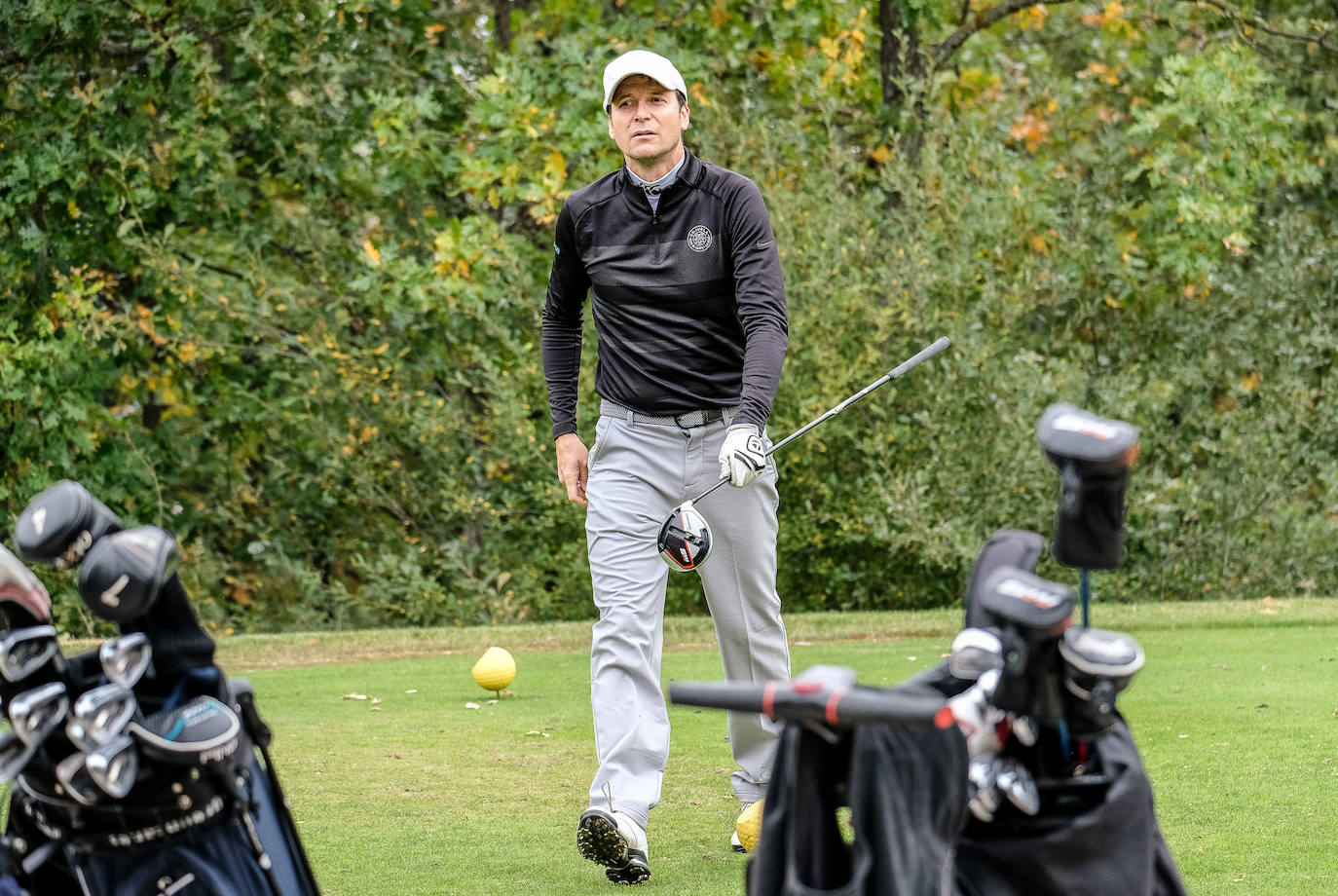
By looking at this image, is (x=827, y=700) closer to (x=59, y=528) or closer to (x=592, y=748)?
(x=59, y=528)

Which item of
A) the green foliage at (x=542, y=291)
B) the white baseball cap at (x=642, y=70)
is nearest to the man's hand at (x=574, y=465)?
the white baseball cap at (x=642, y=70)

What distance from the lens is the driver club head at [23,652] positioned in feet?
7.30

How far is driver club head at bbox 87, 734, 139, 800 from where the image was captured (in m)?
2.11

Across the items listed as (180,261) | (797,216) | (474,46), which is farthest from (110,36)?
(797,216)

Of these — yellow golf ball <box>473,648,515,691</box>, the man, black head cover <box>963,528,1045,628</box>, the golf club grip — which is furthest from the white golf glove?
yellow golf ball <box>473,648,515,691</box>

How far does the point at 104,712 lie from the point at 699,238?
2.80 m

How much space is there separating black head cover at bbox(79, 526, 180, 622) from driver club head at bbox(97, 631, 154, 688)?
0.11ft

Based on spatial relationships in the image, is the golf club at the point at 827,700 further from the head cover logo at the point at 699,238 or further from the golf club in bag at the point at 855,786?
the head cover logo at the point at 699,238

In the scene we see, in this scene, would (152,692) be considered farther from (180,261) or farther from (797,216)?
(180,261)

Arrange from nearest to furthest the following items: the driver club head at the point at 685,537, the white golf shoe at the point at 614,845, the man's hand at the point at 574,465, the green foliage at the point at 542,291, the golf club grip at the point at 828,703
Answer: the golf club grip at the point at 828,703 < the white golf shoe at the point at 614,845 < the driver club head at the point at 685,537 < the man's hand at the point at 574,465 < the green foliage at the point at 542,291

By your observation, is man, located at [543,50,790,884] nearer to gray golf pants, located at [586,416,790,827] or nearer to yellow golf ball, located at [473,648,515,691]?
gray golf pants, located at [586,416,790,827]

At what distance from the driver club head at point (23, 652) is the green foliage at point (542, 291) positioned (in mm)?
8822

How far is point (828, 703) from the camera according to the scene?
2.03 metres

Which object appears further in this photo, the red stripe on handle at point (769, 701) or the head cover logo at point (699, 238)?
the head cover logo at point (699, 238)
